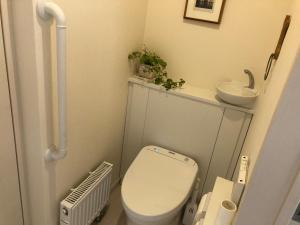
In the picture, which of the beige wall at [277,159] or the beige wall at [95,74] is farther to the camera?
the beige wall at [95,74]

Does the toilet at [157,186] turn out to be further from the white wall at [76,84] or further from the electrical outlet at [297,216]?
the electrical outlet at [297,216]

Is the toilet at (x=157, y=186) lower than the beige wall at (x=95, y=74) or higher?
lower

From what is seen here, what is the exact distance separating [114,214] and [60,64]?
1.31 meters

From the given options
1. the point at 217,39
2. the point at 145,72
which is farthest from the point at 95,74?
the point at 217,39

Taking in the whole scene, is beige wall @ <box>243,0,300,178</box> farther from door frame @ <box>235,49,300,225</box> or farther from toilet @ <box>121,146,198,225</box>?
toilet @ <box>121,146,198,225</box>

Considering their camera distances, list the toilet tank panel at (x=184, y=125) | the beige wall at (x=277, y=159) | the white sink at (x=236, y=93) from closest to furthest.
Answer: the beige wall at (x=277, y=159)
the white sink at (x=236, y=93)
the toilet tank panel at (x=184, y=125)

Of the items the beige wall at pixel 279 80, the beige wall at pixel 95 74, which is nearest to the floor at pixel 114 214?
the beige wall at pixel 95 74

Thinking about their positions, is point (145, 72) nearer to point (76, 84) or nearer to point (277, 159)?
point (76, 84)

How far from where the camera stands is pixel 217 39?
162cm

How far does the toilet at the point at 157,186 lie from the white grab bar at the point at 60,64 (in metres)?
0.49

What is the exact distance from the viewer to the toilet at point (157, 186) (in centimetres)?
137

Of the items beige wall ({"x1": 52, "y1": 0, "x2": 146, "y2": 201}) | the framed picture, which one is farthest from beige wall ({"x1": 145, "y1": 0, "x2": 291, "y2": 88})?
beige wall ({"x1": 52, "y1": 0, "x2": 146, "y2": 201})

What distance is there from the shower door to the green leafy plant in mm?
829

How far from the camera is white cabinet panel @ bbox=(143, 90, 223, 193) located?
5.38 ft
